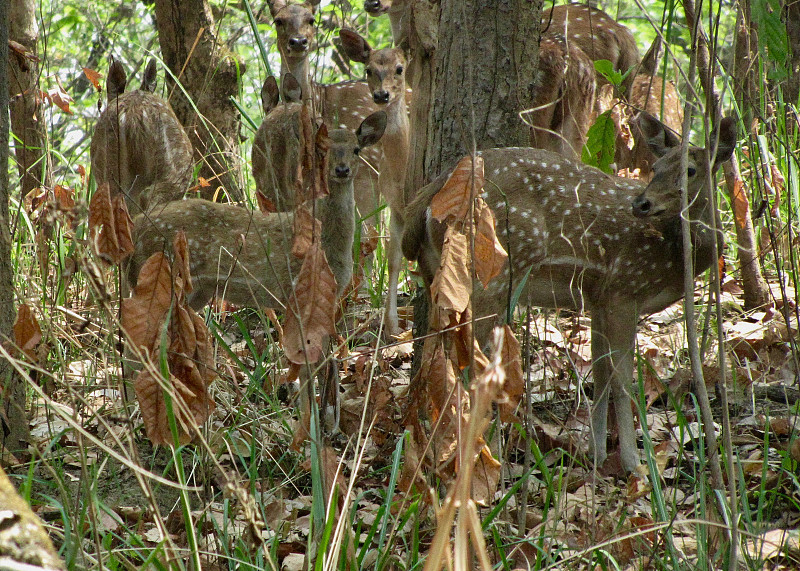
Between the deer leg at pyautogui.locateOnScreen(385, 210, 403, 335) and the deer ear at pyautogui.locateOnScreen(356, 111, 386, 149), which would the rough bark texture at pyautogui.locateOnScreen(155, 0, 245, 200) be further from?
the deer ear at pyautogui.locateOnScreen(356, 111, 386, 149)

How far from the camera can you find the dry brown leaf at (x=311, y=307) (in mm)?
2729

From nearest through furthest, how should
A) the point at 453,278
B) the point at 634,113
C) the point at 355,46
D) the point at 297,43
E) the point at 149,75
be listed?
the point at 453,278 → the point at 634,113 → the point at 149,75 → the point at 355,46 → the point at 297,43

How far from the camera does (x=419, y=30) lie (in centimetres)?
454

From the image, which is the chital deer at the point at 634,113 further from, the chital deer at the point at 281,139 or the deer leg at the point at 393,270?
the chital deer at the point at 281,139

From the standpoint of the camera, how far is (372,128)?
5406mm

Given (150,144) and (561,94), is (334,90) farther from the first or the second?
(561,94)

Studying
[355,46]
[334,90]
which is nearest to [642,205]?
[355,46]

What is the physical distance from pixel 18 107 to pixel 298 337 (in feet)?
14.8

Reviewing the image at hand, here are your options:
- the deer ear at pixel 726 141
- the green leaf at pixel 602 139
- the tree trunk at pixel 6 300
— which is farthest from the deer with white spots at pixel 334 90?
the tree trunk at pixel 6 300

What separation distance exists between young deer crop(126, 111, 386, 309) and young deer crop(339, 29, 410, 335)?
1.26 meters

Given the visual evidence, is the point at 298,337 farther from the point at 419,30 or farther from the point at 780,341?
the point at 780,341

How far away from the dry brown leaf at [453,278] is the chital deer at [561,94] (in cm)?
344

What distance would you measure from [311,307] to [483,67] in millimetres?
1678

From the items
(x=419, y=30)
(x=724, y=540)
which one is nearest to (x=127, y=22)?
(x=419, y=30)
